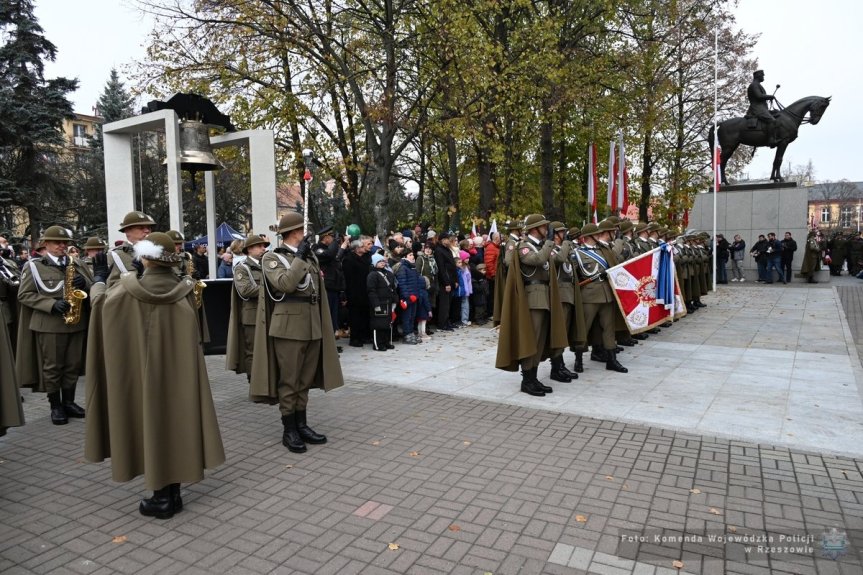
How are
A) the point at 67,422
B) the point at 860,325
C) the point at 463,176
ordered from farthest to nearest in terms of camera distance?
the point at 463,176 → the point at 860,325 → the point at 67,422

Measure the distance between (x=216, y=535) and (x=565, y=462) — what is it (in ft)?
9.11

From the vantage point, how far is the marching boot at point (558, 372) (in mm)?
8047

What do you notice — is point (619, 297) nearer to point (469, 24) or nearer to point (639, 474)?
point (639, 474)

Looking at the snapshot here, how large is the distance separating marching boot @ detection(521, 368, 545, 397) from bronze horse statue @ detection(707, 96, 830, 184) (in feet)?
66.4

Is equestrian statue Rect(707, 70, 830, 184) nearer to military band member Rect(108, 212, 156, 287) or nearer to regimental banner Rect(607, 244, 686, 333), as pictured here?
regimental banner Rect(607, 244, 686, 333)

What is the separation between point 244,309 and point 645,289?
6105 mm

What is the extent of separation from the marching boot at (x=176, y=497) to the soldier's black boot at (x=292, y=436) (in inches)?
51.1

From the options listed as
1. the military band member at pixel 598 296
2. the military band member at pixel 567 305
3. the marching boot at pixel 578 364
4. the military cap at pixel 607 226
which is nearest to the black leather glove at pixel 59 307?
the military band member at pixel 567 305

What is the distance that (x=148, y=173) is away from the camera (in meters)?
31.8

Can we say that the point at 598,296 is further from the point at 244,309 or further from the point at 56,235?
the point at 56,235

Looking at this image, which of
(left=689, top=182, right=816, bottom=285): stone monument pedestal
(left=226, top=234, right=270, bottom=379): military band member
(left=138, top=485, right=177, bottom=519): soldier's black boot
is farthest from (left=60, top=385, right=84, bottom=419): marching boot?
(left=689, top=182, right=816, bottom=285): stone monument pedestal

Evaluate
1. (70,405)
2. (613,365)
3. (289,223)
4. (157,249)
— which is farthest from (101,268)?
(613,365)

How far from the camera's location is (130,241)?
6066mm

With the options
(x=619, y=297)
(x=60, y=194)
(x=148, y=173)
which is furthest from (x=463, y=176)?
(x=619, y=297)
